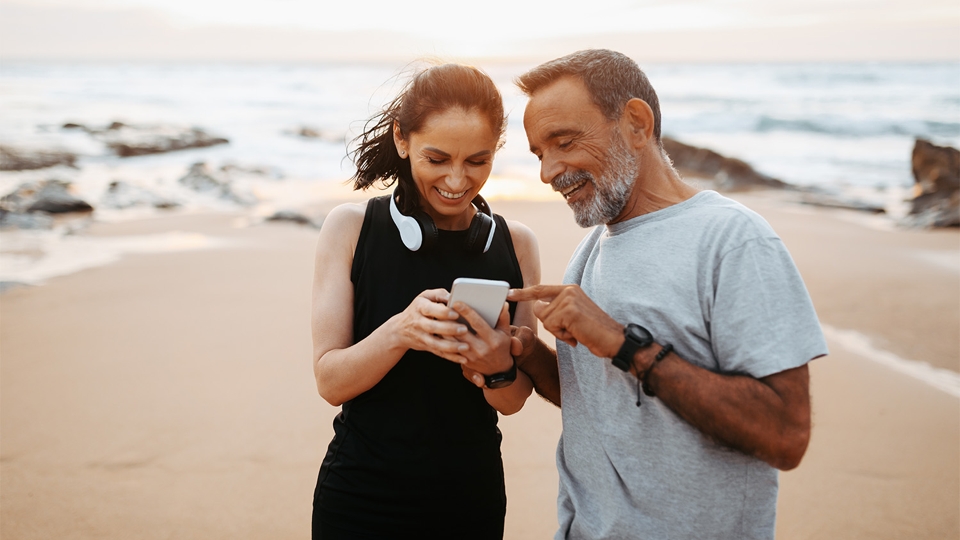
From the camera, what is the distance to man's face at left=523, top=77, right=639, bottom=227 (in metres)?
2.14

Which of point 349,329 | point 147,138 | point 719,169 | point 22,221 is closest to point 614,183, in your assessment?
point 349,329

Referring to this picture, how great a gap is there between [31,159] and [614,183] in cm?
1691

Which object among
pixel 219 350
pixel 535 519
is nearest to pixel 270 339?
pixel 219 350

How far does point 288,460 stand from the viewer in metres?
4.33

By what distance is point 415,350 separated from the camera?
2354mm

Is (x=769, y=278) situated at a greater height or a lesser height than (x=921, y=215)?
greater

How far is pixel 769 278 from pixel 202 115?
32.2 metres

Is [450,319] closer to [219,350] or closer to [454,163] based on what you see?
[454,163]

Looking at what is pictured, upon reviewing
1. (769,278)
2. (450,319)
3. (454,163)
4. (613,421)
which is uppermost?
(454,163)

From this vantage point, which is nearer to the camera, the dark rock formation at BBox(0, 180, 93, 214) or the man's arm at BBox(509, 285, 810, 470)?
the man's arm at BBox(509, 285, 810, 470)

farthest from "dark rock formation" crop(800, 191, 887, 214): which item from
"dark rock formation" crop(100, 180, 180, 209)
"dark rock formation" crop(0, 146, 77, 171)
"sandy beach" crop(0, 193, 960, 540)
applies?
"dark rock formation" crop(0, 146, 77, 171)

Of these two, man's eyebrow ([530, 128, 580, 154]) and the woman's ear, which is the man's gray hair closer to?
man's eyebrow ([530, 128, 580, 154])

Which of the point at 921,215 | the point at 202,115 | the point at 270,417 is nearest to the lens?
the point at 270,417

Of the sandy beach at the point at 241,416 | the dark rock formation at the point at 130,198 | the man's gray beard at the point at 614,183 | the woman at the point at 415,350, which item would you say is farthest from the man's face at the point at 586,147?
the dark rock formation at the point at 130,198
